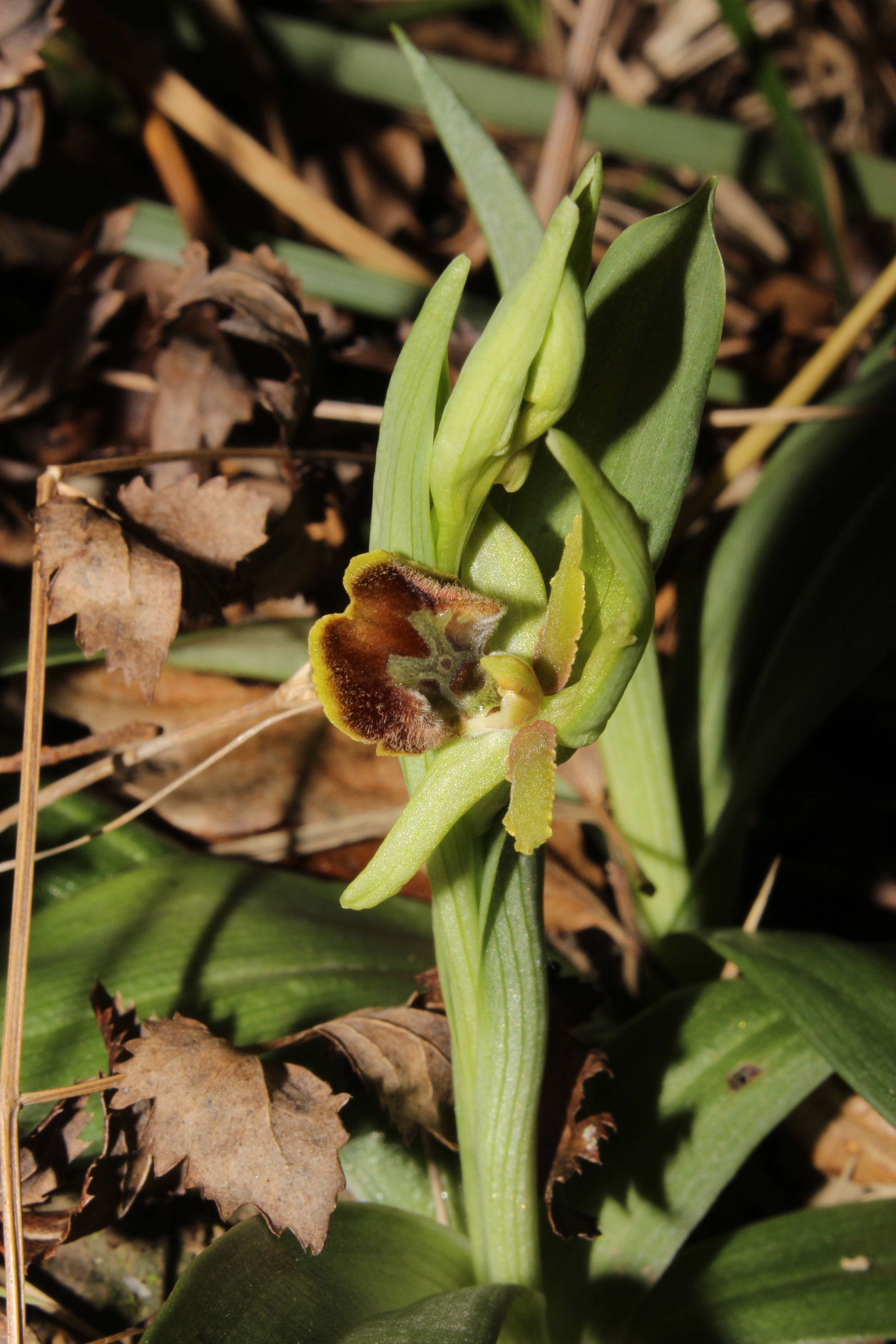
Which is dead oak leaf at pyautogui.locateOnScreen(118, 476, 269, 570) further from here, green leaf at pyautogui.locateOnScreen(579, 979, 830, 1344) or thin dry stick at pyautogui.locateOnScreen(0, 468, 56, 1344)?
green leaf at pyautogui.locateOnScreen(579, 979, 830, 1344)

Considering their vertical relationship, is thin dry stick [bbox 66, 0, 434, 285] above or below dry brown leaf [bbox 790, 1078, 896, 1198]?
above

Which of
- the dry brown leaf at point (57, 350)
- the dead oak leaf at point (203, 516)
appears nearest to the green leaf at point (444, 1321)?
the dead oak leaf at point (203, 516)

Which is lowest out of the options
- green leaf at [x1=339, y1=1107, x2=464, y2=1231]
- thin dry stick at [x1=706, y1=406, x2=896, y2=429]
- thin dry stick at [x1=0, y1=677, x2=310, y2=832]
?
green leaf at [x1=339, y1=1107, x2=464, y2=1231]

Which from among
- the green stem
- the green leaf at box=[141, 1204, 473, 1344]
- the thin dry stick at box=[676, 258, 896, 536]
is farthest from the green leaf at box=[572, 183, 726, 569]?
the thin dry stick at box=[676, 258, 896, 536]

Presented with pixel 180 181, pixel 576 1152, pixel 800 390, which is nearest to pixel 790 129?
pixel 800 390

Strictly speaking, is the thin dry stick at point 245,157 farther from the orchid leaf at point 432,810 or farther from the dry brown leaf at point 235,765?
the orchid leaf at point 432,810

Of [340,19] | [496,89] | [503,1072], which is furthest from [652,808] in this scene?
[340,19]

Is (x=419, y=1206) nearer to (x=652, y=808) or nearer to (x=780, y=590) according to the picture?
(x=652, y=808)

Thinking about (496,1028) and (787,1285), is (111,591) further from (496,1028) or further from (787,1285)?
(787,1285)
